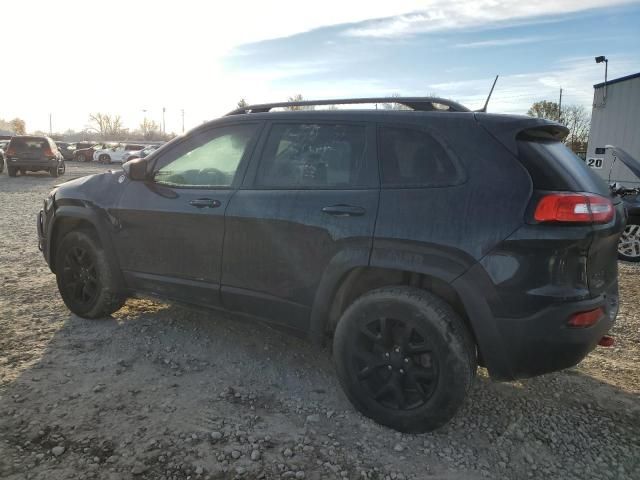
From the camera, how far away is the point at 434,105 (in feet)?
9.68

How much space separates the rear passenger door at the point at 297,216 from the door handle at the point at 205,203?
0.14 meters

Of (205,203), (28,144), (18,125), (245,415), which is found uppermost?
(18,125)

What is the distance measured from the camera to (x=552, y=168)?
244 cm

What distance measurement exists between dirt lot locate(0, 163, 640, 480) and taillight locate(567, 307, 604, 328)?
0.73 metres

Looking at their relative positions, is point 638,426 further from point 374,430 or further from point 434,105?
point 434,105

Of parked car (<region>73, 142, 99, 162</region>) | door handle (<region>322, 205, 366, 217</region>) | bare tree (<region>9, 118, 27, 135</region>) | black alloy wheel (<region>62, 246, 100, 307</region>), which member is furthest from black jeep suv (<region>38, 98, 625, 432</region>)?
bare tree (<region>9, 118, 27, 135</region>)

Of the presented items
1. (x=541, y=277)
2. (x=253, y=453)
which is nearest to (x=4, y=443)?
(x=253, y=453)

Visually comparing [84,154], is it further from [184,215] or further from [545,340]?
[545,340]

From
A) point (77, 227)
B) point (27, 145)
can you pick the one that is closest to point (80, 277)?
point (77, 227)

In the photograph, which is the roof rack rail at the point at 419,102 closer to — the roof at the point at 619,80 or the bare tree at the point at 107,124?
the roof at the point at 619,80

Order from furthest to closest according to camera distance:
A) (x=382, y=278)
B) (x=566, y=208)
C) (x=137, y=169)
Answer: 1. (x=137, y=169)
2. (x=382, y=278)
3. (x=566, y=208)

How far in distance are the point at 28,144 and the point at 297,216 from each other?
2075 centimetres

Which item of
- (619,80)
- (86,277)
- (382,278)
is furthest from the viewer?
(619,80)

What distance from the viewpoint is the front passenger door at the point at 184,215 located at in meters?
3.33
